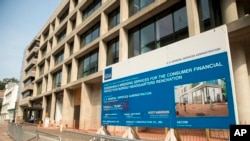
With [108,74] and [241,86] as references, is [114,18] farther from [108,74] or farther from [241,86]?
[241,86]

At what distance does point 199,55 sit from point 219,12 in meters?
6.44

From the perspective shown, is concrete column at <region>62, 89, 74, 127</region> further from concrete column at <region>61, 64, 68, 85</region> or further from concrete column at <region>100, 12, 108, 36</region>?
concrete column at <region>100, 12, 108, 36</region>

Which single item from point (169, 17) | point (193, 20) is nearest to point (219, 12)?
point (193, 20)

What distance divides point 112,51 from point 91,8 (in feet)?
28.5

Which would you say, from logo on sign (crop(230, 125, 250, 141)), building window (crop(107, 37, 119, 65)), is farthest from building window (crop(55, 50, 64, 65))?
logo on sign (crop(230, 125, 250, 141))

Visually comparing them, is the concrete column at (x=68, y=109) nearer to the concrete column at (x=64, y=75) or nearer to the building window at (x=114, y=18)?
the concrete column at (x=64, y=75)

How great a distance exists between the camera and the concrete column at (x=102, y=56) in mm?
20672

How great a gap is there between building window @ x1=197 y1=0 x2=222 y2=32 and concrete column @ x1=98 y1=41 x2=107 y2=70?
414 inches

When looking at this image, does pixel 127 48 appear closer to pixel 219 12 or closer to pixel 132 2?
pixel 132 2

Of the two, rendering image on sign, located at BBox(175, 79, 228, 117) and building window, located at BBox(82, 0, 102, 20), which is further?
building window, located at BBox(82, 0, 102, 20)

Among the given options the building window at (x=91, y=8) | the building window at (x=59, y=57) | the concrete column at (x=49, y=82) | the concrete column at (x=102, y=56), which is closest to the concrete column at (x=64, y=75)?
the building window at (x=59, y=57)

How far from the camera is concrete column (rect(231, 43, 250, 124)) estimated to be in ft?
32.2

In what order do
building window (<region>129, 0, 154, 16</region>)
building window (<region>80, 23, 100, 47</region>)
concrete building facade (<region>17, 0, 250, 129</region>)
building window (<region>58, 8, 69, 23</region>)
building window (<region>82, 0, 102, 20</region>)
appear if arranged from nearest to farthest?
concrete building facade (<region>17, 0, 250, 129</region>) < building window (<region>129, 0, 154, 16</region>) < building window (<region>80, 23, 100, 47</region>) < building window (<region>82, 0, 102, 20</region>) < building window (<region>58, 8, 69, 23</region>)

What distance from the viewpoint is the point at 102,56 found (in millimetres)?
20953
